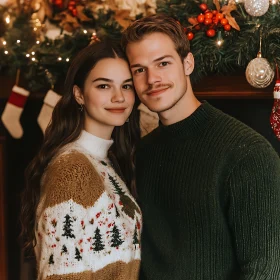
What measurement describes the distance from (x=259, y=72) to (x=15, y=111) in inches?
52.8

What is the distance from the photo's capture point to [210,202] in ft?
4.98

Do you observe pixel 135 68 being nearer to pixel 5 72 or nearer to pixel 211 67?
pixel 211 67

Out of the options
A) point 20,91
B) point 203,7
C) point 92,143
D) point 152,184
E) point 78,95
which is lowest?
point 152,184

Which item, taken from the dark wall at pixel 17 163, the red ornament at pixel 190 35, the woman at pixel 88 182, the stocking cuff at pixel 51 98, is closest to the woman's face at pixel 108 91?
the woman at pixel 88 182

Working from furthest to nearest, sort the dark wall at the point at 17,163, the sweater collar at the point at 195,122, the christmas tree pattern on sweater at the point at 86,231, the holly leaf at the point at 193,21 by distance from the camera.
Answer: the dark wall at the point at 17,163 < the holly leaf at the point at 193,21 < the sweater collar at the point at 195,122 < the christmas tree pattern on sweater at the point at 86,231

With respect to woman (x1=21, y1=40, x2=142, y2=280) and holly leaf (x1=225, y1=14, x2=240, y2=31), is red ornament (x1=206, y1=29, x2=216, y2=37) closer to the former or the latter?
holly leaf (x1=225, y1=14, x2=240, y2=31)

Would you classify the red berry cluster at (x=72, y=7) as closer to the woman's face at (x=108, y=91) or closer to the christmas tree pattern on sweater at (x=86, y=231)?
the woman's face at (x=108, y=91)

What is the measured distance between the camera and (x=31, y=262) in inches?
103

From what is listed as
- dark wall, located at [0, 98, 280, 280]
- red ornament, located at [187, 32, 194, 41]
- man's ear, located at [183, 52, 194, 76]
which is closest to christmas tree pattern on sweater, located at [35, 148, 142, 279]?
man's ear, located at [183, 52, 194, 76]

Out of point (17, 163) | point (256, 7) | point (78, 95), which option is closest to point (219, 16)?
point (256, 7)

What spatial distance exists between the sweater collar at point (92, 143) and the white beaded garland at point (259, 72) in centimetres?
63

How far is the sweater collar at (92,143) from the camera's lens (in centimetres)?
168

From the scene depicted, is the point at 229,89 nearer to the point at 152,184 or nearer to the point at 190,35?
the point at 190,35

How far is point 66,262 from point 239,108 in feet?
4.10
